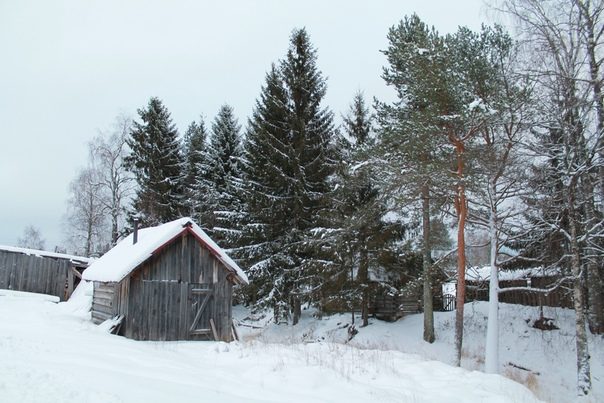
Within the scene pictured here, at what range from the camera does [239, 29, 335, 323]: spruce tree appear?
2319 centimetres

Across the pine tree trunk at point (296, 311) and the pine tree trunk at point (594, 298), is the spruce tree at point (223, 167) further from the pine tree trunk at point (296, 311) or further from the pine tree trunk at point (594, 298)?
the pine tree trunk at point (594, 298)

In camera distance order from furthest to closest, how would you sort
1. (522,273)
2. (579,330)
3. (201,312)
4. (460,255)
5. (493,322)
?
(522,273) < (201,312) < (460,255) < (493,322) < (579,330)

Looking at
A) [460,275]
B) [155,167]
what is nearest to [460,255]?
[460,275]

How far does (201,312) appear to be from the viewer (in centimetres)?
1583

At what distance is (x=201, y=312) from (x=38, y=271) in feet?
48.7

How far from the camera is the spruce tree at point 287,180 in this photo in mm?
23188

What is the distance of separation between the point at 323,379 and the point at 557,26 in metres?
12.0

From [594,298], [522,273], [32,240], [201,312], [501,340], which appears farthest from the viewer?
[32,240]

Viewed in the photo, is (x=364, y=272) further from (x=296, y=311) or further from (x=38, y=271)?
(x=38, y=271)

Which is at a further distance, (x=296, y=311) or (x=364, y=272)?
(x=296, y=311)

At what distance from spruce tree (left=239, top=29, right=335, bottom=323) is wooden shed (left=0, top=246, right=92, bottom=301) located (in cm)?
1167

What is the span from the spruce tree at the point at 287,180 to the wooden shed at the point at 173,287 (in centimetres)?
682

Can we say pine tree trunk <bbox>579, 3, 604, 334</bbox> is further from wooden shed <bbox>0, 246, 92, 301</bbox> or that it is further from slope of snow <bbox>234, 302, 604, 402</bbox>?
wooden shed <bbox>0, 246, 92, 301</bbox>

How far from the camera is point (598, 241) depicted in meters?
16.4
